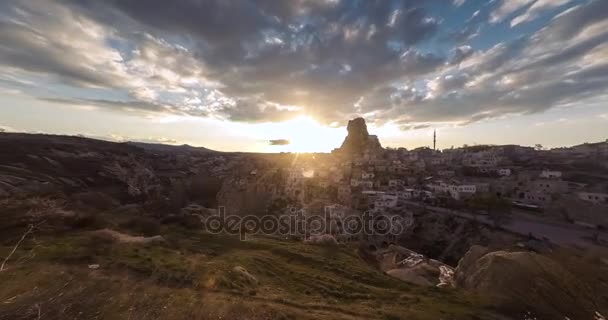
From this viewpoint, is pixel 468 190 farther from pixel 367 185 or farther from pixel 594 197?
pixel 367 185

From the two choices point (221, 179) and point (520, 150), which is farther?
point (520, 150)

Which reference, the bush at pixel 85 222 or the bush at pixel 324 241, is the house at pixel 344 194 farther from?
the bush at pixel 85 222

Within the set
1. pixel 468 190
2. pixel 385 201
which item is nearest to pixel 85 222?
pixel 385 201

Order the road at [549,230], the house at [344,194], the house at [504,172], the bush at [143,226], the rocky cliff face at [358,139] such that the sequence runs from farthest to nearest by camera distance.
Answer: the rocky cliff face at [358,139], the house at [504,172], the house at [344,194], the road at [549,230], the bush at [143,226]

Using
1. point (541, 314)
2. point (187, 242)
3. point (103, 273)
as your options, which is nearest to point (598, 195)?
point (541, 314)

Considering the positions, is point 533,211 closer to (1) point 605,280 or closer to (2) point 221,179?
(1) point 605,280

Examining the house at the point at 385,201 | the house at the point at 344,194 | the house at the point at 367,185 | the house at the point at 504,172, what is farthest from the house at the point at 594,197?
the house at the point at 344,194
